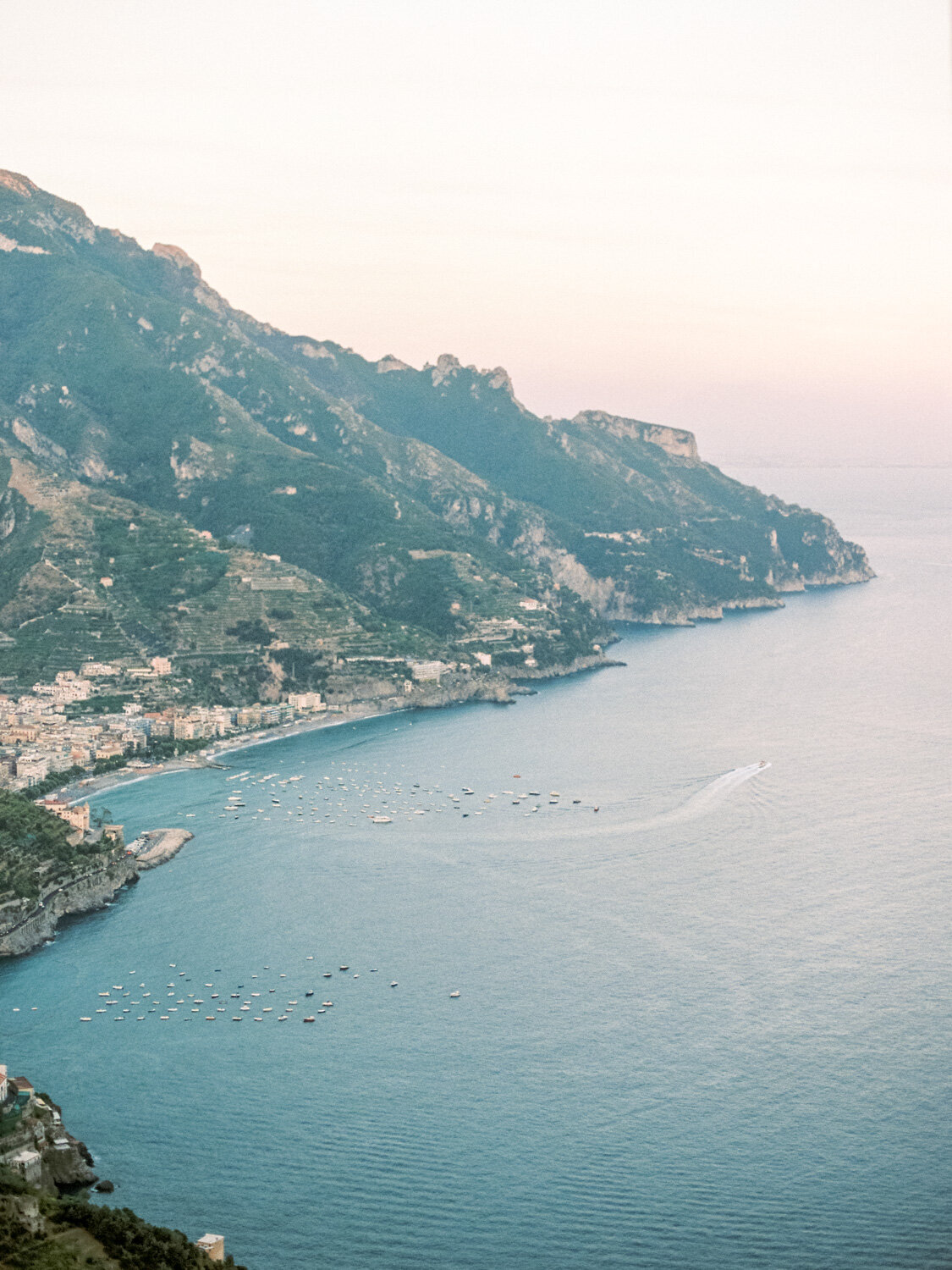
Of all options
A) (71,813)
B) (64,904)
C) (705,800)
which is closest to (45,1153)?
(64,904)

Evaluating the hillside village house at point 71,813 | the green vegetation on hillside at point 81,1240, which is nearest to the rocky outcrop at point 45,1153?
the green vegetation on hillside at point 81,1240

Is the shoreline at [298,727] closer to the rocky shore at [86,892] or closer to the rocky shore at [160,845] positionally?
the rocky shore at [160,845]

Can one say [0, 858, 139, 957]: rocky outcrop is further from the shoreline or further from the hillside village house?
the shoreline

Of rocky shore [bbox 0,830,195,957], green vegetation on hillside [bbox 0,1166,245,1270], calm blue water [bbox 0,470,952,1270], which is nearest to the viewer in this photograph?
green vegetation on hillside [bbox 0,1166,245,1270]

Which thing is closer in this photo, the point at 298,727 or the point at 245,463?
the point at 298,727

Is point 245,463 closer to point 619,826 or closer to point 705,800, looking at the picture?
point 705,800

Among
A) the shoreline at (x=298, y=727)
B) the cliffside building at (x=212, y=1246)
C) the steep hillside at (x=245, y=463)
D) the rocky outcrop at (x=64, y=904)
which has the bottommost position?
the cliffside building at (x=212, y=1246)

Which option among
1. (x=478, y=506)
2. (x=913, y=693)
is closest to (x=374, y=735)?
(x=913, y=693)

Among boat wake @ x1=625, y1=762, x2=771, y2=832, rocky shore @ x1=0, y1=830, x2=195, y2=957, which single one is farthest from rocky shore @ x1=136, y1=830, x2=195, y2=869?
boat wake @ x1=625, y1=762, x2=771, y2=832
